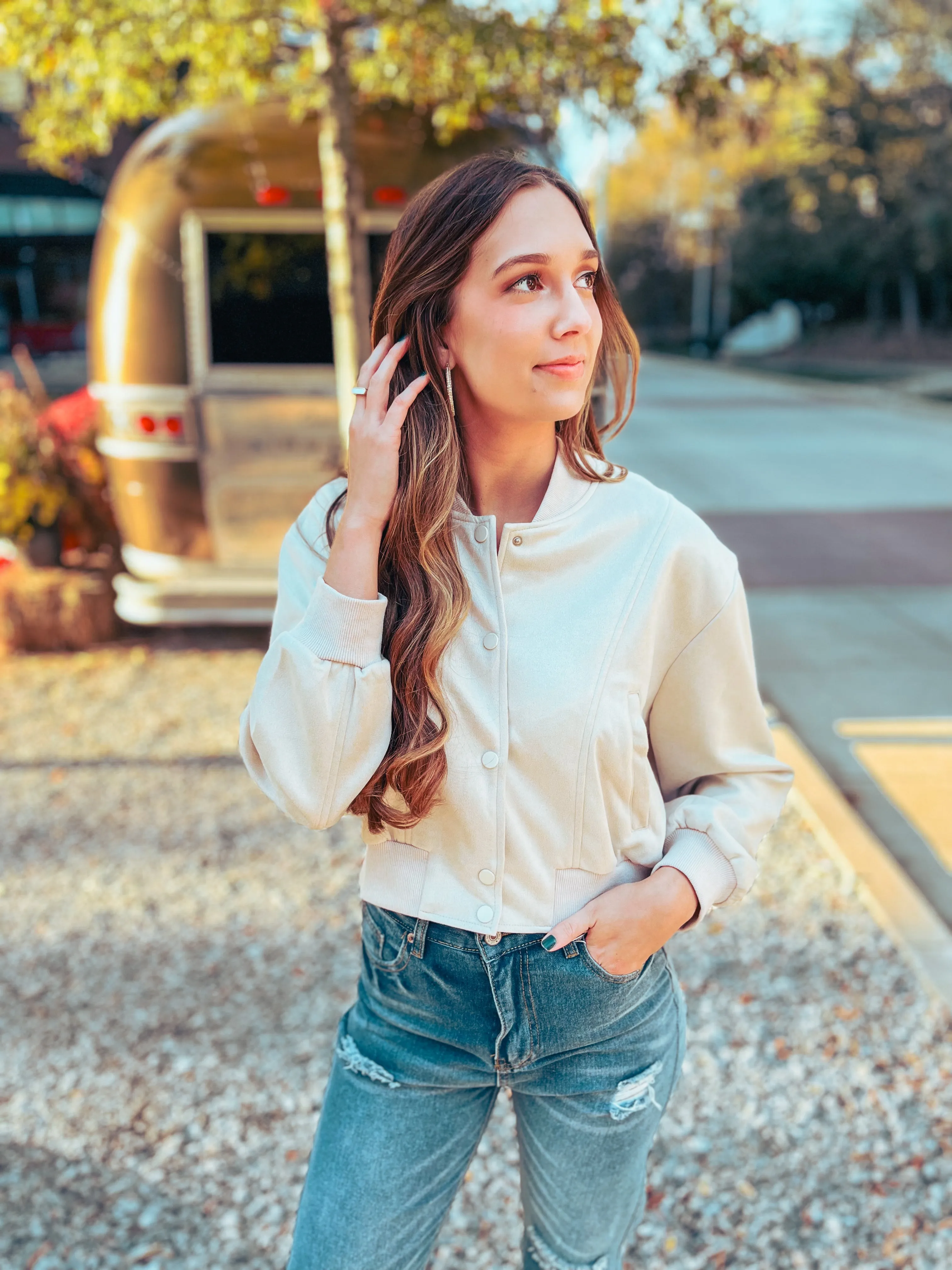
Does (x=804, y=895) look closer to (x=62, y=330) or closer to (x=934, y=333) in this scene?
(x=62, y=330)

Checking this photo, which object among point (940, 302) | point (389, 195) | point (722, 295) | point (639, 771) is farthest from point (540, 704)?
point (722, 295)

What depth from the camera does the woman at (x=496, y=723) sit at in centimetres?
143

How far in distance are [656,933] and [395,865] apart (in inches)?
13.7

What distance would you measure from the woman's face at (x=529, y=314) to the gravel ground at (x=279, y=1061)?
5.89ft

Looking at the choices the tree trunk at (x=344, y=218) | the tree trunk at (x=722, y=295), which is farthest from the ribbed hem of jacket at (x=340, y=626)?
the tree trunk at (x=722, y=295)

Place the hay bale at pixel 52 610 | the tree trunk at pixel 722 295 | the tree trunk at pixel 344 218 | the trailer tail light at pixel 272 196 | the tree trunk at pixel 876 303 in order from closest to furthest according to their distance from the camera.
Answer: the tree trunk at pixel 344 218 < the trailer tail light at pixel 272 196 < the hay bale at pixel 52 610 < the tree trunk at pixel 876 303 < the tree trunk at pixel 722 295

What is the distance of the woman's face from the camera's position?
1.42 meters

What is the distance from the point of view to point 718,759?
5.24 feet

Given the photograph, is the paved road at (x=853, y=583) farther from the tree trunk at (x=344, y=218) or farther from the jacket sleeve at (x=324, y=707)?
the jacket sleeve at (x=324, y=707)

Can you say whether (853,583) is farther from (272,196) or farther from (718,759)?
(718,759)

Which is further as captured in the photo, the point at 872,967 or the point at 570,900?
the point at 872,967

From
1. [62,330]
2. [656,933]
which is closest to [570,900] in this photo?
[656,933]

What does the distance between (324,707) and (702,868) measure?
54 cm

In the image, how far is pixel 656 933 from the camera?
150 centimetres
